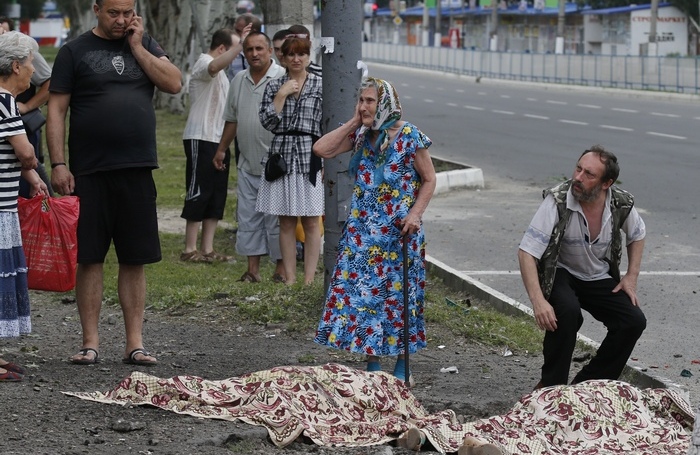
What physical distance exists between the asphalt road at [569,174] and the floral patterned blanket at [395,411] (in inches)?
44.1

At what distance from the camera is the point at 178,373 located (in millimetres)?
7055

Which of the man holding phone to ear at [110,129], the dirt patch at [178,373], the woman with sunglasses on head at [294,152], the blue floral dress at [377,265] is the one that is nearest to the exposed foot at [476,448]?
the dirt patch at [178,373]

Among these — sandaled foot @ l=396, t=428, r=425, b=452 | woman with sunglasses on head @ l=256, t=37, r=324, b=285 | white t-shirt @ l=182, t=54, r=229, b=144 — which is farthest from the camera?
white t-shirt @ l=182, t=54, r=229, b=144

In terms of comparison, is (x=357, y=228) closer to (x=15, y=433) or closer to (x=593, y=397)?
(x=593, y=397)

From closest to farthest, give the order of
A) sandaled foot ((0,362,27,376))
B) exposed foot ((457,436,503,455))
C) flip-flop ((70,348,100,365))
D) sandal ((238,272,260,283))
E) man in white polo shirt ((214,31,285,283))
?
exposed foot ((457,436,503,455)) < sandaled foot ((0,362,27,376)) < flip-flop ((70,348,100,365)) < man in white polo shirt ((214,31,285,283)) < sandal ((238,272,260,283))

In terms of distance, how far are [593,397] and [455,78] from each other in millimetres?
49817

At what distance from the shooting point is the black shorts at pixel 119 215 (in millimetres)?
6969

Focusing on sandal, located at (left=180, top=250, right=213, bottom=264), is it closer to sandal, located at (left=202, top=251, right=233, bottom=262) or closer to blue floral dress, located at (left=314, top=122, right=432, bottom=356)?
sandal, located at (left=202, top=251, right=233, bottom=262)

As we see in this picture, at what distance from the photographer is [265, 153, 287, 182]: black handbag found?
941 cm

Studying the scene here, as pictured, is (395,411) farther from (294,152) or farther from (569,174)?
(569,174)

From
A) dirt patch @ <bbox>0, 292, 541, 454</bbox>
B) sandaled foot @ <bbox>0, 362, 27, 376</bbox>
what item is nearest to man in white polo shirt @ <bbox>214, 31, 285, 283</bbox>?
dirt patch @ <bbox>0, 292, 541, 454</bbox>

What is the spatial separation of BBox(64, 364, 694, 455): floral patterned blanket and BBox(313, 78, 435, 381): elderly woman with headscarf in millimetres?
710

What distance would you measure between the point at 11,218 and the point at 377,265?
1881 millimetres

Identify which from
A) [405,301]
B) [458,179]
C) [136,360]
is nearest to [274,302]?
[136,360]
